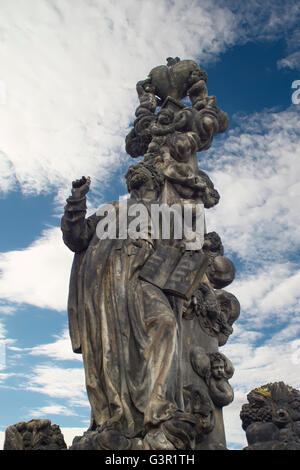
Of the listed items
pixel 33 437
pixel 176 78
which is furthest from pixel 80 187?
pixel 176 78

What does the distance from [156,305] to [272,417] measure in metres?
1.53

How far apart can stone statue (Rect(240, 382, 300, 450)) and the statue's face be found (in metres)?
0.64

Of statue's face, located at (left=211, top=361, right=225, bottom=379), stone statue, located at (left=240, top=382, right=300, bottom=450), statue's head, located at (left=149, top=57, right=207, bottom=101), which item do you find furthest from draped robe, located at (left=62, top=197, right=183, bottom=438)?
statue's head, located at (left=149, top=57, right=207, bottom=101)

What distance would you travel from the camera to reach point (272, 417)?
468 cm

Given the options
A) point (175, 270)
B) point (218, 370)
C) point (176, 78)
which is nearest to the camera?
point (175, 270)

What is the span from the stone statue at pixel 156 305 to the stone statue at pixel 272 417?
1.75 feet

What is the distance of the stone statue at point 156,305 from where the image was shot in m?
4.50

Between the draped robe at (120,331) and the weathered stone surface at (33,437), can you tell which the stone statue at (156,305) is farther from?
the weathered stone surface at (33,437)

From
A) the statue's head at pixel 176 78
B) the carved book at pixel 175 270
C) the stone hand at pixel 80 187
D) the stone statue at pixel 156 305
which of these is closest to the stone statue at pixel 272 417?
the stone statue at pixel 156 305

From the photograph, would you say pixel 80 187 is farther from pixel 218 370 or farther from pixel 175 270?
pixel 218 370

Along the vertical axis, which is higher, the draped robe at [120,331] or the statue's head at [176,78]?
the statue's head at [176,78]

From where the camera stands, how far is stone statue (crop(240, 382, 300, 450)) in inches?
175
